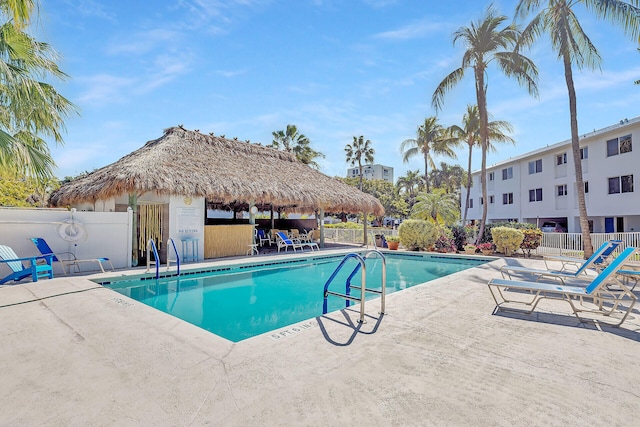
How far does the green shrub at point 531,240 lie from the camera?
13156mm

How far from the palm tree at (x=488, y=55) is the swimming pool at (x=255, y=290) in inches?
283

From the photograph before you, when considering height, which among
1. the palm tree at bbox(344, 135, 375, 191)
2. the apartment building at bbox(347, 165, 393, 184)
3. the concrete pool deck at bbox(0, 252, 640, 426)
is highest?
the apartment building at bbox(347, 165, 393, 184)

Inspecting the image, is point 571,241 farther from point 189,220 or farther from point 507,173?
point 189,220

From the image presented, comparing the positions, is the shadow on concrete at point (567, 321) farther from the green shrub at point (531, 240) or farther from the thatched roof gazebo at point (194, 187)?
the thatched roof gazebo at point (194, 187)

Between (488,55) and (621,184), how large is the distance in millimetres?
10624

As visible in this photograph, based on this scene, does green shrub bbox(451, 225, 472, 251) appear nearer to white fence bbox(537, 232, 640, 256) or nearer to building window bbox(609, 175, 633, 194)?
white fence bbox(537, 232, 640, 256)

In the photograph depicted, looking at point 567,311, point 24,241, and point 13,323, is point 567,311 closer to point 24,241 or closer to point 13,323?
point 13,323

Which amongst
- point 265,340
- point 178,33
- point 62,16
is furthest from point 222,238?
point 265,340

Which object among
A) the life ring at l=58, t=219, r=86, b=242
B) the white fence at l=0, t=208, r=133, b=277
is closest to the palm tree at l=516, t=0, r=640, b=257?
the white fence at l=0, t=208, r=133, b=277

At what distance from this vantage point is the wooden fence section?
12422mm

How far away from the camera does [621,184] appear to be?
17.9 metres

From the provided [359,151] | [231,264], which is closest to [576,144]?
[231,264]

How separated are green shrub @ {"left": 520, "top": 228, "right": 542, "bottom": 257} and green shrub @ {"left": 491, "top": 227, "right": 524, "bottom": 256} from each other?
0.30 metres

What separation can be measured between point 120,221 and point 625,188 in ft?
78.7
